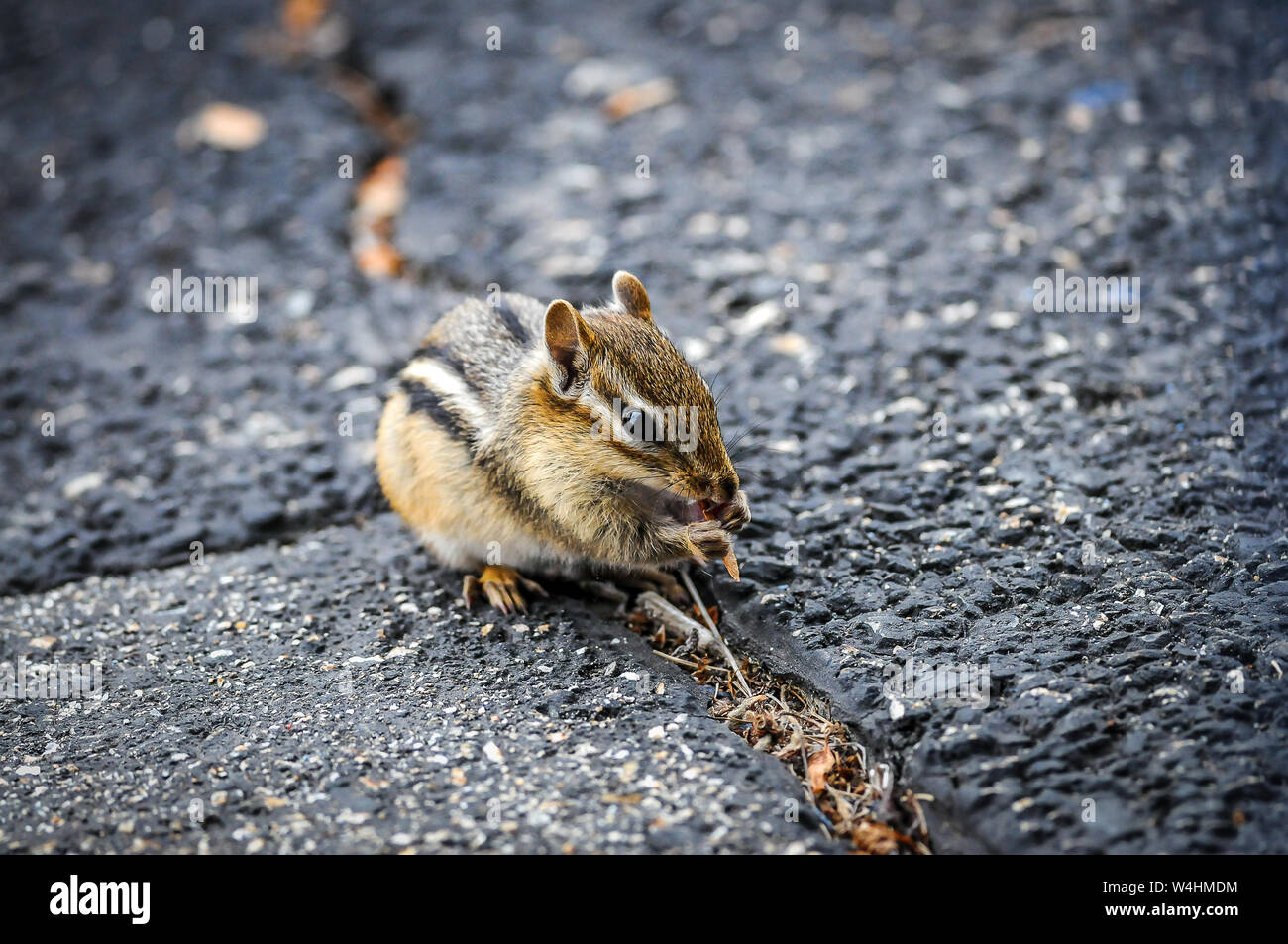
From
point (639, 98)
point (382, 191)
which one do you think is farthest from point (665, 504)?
point (639, 98)

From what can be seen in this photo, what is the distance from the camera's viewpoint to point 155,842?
223 cm

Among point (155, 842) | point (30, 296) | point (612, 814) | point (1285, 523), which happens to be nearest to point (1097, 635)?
point (1285, 523)

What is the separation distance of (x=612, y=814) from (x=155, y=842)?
94cm

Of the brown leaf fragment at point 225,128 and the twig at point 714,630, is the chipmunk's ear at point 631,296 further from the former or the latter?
the brown leaf fragment at point 225,128

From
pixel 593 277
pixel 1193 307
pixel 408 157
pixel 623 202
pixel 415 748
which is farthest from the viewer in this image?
pixel 408 157

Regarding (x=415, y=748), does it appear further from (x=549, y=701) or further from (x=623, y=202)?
(x=623, y=202)

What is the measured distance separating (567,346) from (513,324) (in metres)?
0.37

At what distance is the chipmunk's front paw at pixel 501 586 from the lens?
303 centimetres

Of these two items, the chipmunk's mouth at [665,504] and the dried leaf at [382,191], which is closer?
the chipmunk's mouth at [665,504]

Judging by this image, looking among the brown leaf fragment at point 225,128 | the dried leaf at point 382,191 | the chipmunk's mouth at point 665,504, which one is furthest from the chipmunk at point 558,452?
the brown leaf fragment at point 225,128

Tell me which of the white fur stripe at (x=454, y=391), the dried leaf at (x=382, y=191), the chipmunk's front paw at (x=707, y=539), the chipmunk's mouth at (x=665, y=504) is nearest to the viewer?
the chipmunk's front paw at (x=707, y=539)

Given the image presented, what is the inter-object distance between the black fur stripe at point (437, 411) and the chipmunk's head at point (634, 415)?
29 cm

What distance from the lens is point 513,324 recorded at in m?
3.24

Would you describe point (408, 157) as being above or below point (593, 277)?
above
